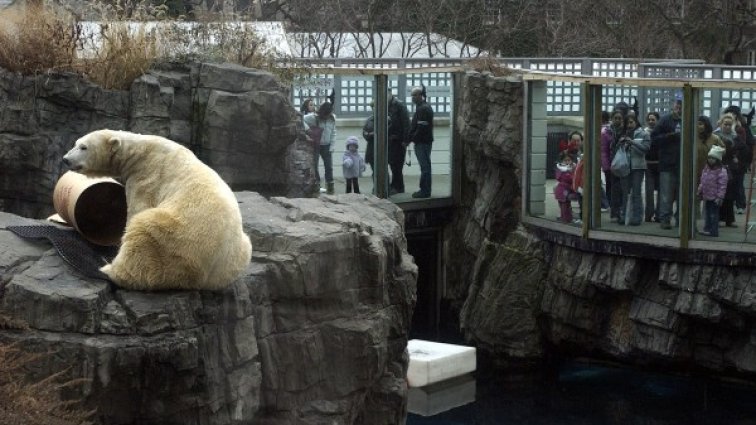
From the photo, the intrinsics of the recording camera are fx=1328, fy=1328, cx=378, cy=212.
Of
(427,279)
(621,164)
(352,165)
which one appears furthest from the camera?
(427,279)

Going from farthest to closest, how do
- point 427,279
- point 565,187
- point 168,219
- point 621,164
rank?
point 427,279 → point 565,187 → point 621,164 → point 168,219

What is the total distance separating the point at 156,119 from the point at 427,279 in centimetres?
608

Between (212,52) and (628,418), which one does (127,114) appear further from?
(628,418)

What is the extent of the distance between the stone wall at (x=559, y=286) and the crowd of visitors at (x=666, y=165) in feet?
1.50

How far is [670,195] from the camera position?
1428cm

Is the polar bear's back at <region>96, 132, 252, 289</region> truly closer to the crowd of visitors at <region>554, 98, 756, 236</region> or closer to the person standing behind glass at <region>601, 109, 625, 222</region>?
the crowd of visitors at <region>554, 98, 756, 236</region>

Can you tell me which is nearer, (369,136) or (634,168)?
(634,168)

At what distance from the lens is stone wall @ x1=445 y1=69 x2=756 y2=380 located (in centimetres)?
1405

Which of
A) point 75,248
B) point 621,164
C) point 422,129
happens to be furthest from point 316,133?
point 75,248

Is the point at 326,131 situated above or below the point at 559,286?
above

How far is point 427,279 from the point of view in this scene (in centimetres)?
1827

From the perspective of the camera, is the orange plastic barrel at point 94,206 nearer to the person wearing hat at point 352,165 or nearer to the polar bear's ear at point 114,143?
the polar bear's ear at point 114,143

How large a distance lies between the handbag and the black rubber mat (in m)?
7.32

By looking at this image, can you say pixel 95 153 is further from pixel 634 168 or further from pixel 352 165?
pixel 352 165
